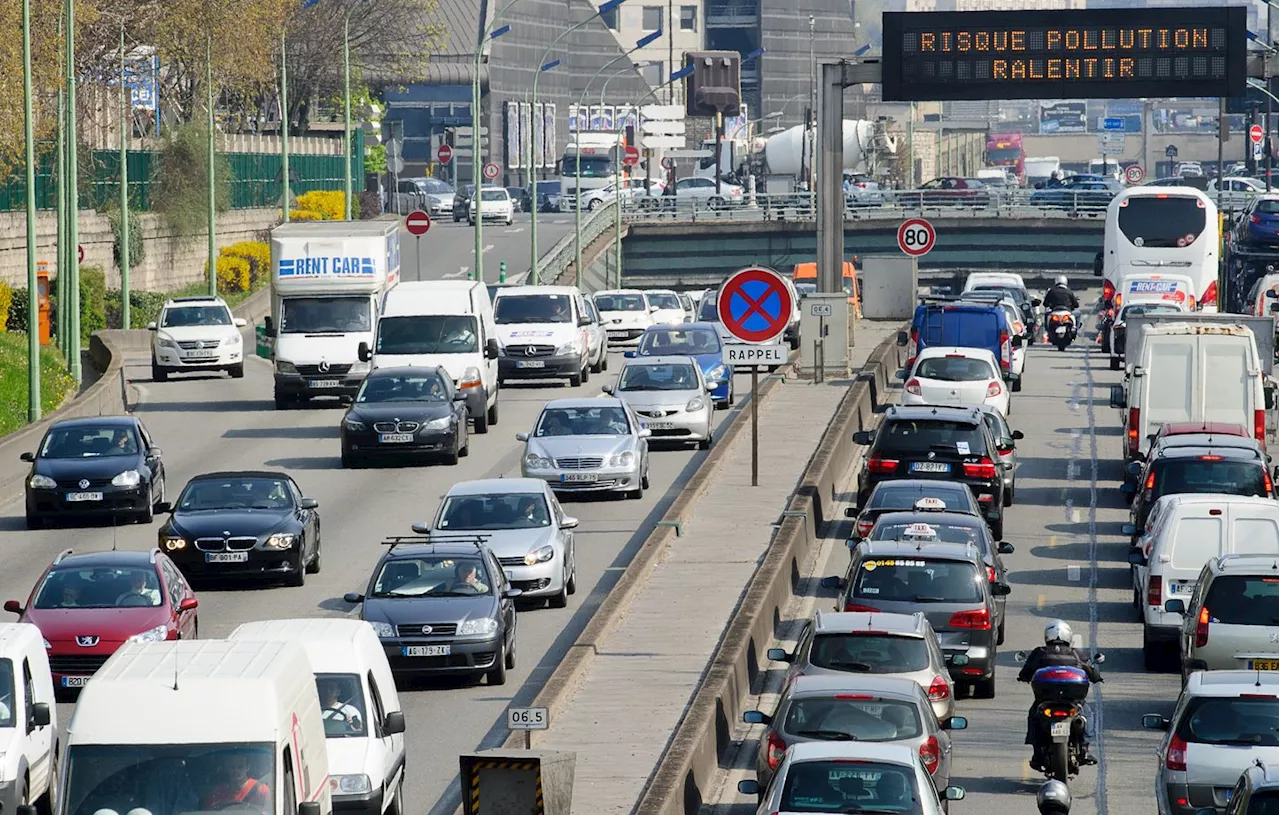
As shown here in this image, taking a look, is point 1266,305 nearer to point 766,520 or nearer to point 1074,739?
point 766,520

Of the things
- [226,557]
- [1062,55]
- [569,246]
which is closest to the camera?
[226,557]

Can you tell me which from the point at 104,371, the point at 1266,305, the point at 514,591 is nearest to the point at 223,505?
the point at 514,591

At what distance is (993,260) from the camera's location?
92.9m

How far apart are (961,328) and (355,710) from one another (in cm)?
2941

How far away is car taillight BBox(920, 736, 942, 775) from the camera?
1594cm

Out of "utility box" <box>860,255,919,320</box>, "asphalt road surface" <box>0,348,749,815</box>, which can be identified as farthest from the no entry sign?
"utility box" <box>860,255,919,320</box>

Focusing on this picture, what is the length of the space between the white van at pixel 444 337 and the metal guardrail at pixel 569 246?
38.9 metres

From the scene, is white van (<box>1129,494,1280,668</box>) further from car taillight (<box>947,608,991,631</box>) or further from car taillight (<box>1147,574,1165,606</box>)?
car taillight (<box>947,608,991,631</box>)

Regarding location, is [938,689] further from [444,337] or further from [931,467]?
[444,337]

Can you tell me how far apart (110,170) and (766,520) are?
4636 centimetres

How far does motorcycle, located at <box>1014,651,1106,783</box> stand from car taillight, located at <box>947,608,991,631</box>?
275 centimetres

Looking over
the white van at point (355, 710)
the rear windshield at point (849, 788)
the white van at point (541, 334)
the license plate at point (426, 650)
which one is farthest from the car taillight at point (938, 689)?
the white van at point (541, 334)

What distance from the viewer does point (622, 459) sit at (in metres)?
33.1

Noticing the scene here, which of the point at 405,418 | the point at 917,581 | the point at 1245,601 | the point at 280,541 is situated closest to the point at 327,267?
the point at 405,418
